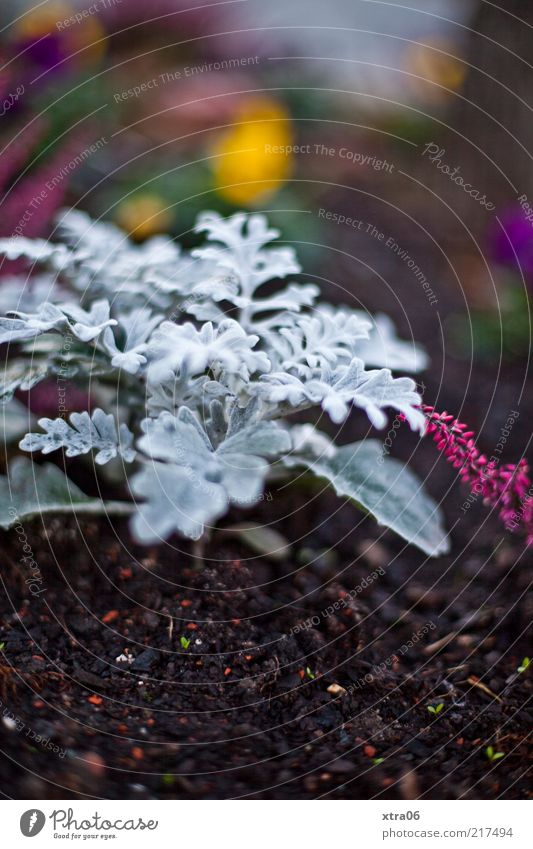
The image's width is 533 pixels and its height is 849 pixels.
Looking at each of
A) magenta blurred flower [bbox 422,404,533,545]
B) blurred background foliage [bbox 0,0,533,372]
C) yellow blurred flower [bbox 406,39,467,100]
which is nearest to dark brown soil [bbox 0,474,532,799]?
magenta blurred flower [bbox 422,404,533,545]

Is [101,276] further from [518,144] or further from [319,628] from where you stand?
[518,144]

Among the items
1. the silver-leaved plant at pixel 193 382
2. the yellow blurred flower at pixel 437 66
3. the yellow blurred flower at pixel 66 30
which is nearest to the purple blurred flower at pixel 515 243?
the yellow blurred flower at pixel 437 66

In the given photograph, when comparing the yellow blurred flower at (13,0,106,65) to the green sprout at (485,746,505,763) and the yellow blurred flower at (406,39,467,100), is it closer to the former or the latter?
the yellow blurred flower at (406,39,467,100)
